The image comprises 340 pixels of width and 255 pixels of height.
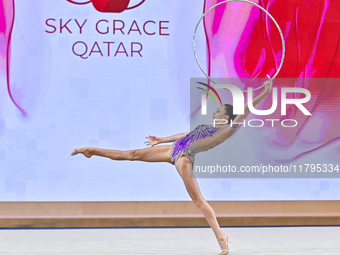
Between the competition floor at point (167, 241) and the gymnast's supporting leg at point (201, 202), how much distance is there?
0.71ft

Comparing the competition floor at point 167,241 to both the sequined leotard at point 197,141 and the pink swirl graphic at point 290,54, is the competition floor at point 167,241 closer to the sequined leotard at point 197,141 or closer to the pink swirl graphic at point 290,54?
the sequined leotard at point 197,141

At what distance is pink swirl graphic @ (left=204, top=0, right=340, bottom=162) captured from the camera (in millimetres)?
6621

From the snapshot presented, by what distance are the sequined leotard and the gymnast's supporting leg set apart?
0.35 feet

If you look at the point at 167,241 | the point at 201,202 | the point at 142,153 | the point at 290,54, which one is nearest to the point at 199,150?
the point at 201,202

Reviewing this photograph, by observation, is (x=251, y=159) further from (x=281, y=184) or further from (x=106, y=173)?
(x=106, y=173)

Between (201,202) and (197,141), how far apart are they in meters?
0.57

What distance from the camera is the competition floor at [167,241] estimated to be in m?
4.82

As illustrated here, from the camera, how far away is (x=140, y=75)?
6578mm

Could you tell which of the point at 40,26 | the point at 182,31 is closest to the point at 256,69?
the point at 182,31

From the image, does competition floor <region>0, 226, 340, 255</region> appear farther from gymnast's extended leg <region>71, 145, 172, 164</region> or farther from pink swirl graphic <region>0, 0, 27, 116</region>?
pink swirl graphic <region>0, 0, 27, 116</region>

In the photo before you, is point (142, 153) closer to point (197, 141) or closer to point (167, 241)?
point (197, 141)

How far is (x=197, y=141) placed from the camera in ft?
16.1

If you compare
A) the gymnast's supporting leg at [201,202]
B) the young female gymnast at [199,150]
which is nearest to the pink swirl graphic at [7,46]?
the young female gymnast at [199,150]

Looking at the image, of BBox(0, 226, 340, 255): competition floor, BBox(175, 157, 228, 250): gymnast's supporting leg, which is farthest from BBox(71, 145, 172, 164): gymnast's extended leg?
BBox(0, 226, 340, 255): competition floor
